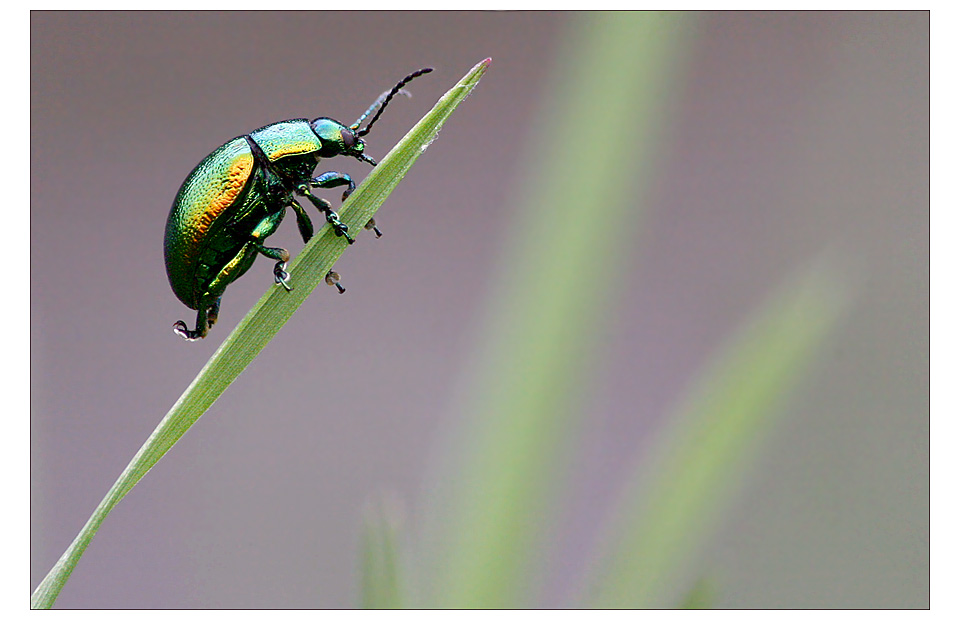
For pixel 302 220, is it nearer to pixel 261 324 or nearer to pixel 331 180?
pixel 331 180

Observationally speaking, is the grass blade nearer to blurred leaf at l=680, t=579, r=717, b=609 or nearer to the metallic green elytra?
the metallic green elytra

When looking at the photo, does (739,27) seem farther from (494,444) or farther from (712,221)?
(494,444)

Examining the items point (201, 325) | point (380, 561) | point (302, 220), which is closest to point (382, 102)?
point (302, 220)

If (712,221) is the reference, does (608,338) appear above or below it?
below

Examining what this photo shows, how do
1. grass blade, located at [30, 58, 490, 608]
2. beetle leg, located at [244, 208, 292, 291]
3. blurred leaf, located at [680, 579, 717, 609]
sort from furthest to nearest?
1. beetle leg, located at [244, 208, 292, 291]
2. blurred leaf, located at [680, 579, 717, 609]
3. grass blade, located at [30, 58, 490, 608]

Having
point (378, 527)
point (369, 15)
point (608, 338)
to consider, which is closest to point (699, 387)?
point (608, 338)

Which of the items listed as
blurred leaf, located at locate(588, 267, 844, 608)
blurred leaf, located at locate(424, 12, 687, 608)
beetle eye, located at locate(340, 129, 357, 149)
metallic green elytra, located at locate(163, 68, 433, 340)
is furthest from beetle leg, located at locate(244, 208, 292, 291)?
blurred leaf, located at locate(588, 267, 844, 608)
